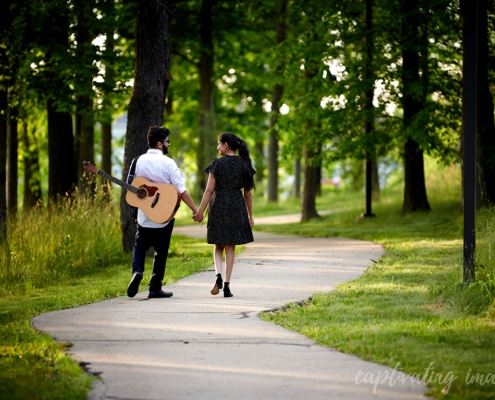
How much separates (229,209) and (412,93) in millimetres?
12625

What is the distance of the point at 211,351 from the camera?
290 inches

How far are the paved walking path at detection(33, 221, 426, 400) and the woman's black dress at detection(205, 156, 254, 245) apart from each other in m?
0.75

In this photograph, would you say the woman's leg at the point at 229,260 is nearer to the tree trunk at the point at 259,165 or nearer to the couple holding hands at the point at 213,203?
the couple holding hands at the point at 213,203

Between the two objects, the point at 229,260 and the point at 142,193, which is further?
the point at 229,260

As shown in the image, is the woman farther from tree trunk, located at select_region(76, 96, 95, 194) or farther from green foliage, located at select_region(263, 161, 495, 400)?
tree trunk, located at select_region(76, 96, 95, 194)

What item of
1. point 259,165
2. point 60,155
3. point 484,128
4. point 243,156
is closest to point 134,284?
point 243,156

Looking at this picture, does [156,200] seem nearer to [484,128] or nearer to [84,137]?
[484,128]

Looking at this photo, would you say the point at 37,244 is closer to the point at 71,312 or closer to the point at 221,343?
the point at 71,312

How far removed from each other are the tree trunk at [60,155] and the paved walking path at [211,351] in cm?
1177

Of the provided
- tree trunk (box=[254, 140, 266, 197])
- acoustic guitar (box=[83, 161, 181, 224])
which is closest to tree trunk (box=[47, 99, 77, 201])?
acoustic guitar (box=[83, 161, 181, 224])

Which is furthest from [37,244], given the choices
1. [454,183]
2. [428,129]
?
[454,183]

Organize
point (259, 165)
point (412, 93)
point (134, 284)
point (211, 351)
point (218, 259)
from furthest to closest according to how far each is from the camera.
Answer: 1. point (259, 165)
2. point (412, 93)
3. point (218, 259)
4. point (134, 284)
5. point (211, 351)

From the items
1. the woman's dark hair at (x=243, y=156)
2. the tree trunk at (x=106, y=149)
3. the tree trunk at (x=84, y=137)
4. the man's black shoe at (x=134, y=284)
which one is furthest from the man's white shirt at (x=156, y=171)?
the tree trunk at (x=106, y=149)

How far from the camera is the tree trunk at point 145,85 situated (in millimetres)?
15750
